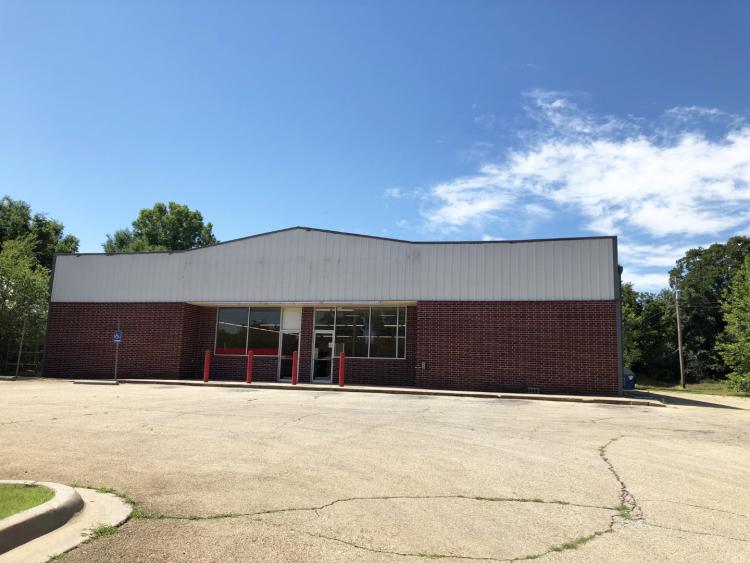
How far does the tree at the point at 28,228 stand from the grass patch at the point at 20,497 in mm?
42198

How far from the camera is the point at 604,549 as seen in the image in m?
4.66

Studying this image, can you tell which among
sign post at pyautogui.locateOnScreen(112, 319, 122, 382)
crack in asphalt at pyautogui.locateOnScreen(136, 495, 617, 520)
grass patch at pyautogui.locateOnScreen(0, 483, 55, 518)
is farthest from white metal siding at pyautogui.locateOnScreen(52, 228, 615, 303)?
grass patch at pyautogui.locateOnScreen(0, 483, 55, 518)

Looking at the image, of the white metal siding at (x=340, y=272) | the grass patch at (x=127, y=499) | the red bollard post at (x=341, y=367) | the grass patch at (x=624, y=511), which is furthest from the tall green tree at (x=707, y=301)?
the grass patch at (x=127, y=499)

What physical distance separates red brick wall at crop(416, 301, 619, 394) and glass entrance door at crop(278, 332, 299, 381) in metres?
5.96

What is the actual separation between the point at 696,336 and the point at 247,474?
66.6 metres

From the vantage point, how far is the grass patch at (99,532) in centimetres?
470

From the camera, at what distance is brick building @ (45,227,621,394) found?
2145 centimetres

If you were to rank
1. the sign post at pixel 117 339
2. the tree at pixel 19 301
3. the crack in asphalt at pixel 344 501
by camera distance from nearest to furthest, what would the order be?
the crack in asphalt at pixel 344 501 < the sign post at pixel 117 339 < the tree at pixel 19 301

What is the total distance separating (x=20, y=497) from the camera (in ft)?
17.5

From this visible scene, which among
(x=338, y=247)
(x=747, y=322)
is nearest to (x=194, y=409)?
(x=338, y=247)

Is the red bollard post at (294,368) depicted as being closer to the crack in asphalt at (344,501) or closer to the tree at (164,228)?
the crack in asphalt at (344,501)

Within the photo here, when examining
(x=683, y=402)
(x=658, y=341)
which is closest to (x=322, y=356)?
(x=683, y=402)

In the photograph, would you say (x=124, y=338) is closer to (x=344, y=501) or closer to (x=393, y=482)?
(x=393, y=482)

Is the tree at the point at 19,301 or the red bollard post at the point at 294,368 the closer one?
the red bollard post at the point at 294,368
